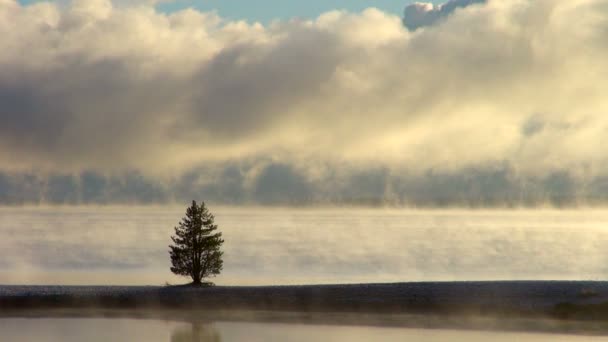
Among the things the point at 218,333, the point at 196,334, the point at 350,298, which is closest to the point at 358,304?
the point at 350,298

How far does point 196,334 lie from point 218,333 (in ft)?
A: 3.35

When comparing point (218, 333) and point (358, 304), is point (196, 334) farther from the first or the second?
point (358, 304)

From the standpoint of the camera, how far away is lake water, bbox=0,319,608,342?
124 ft

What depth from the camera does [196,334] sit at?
39.2 meters

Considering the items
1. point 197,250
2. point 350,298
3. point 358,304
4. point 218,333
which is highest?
point 197,250

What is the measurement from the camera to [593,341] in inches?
1426

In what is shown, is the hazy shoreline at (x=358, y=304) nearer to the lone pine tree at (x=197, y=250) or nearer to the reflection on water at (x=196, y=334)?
the lone pine tree at (x=197, y=250)

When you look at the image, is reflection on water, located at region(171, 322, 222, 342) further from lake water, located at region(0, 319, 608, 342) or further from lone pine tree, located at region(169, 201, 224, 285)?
lone pine tree, located at region(169, 201, 224, 285)

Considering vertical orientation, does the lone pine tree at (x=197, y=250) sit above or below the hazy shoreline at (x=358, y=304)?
above

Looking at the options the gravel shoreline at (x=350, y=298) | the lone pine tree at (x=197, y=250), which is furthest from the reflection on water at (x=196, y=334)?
the lone pine tree at (x=197, y=250)

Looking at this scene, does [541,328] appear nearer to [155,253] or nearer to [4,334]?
[4,334]

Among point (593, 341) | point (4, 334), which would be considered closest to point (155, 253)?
point (4, 334)

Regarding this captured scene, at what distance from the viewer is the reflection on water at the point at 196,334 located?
125ft

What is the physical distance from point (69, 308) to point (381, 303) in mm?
16788
